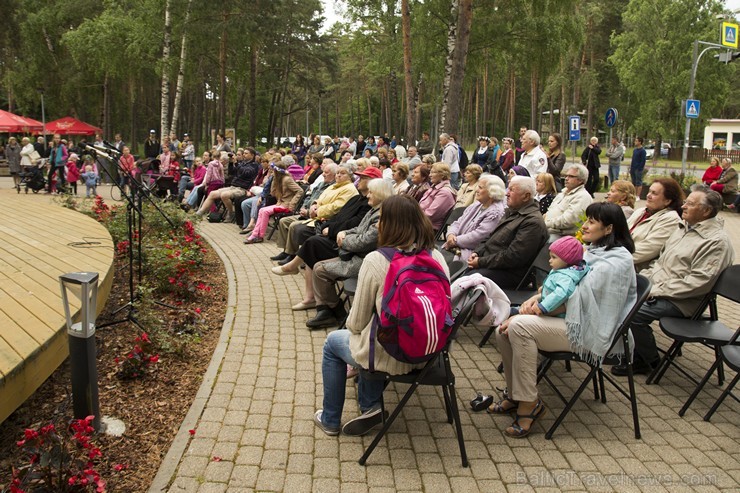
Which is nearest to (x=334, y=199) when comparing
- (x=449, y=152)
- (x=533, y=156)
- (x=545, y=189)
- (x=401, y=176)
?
(x=401, y=176)

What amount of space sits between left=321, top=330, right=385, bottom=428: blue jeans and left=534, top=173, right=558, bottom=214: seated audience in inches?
161

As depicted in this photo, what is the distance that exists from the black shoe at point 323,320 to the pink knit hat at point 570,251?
265 centimetres

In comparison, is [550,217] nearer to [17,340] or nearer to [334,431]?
[334,431]

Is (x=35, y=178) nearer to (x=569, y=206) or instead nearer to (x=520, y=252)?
(x=569, y=206)

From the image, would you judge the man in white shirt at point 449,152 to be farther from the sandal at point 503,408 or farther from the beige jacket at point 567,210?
the sandal at point 503,408

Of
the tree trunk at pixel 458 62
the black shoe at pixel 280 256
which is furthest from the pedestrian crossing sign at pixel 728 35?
the black shoe at pixel 280 256

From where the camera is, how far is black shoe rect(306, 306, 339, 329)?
5.69m

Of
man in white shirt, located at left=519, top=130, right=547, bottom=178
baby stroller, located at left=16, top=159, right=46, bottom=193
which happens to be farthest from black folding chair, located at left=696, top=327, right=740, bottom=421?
baby stroller, located at left=16, top=159, right=46, bottom=193

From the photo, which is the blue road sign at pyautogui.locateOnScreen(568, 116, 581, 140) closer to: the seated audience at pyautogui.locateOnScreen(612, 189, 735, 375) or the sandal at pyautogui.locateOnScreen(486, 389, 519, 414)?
the seated audience at pyautogui.locateOnScreen(612, 189, 735, 375)

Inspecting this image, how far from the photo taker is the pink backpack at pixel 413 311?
10.3ft

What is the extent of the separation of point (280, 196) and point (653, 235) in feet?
21.0

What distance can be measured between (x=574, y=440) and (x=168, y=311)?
13.4 feet

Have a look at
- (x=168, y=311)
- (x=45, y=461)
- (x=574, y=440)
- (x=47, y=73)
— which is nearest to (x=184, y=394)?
(x=45, y=461)

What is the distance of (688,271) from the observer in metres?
4.57
